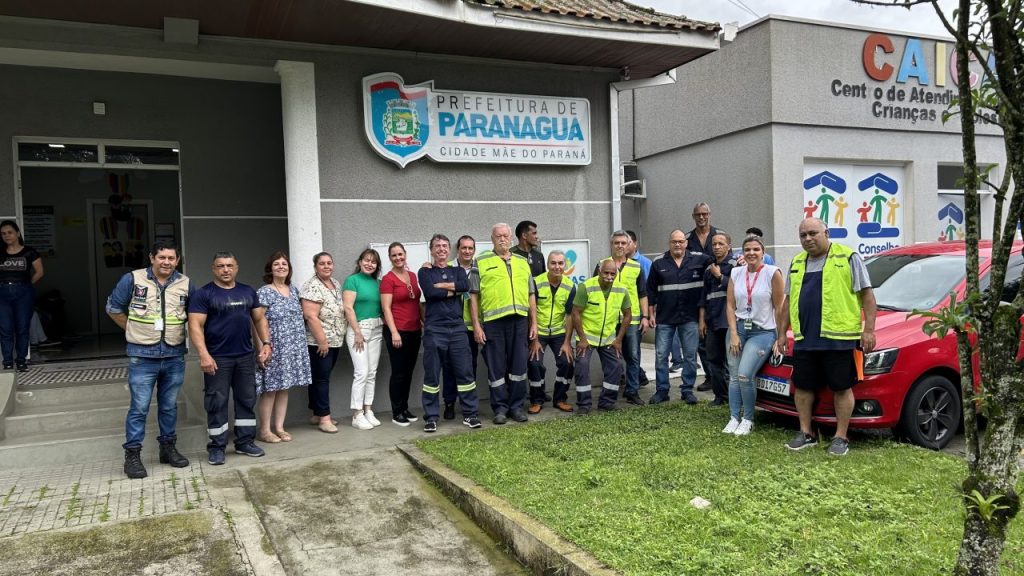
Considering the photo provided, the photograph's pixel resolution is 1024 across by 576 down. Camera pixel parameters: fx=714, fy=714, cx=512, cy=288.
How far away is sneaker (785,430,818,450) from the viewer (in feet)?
19.1

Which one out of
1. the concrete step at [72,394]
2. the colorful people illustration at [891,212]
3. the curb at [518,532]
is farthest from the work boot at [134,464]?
the colorful people illustration at [891,212]

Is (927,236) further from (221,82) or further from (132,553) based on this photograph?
(132,553)

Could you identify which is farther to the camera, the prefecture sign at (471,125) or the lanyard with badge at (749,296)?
the prefecture sign at (471,125)

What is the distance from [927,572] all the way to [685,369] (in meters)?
4.64

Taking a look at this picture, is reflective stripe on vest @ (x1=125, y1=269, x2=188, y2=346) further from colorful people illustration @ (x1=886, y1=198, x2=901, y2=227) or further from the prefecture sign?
colorful people illustration @ (x1=886, y1=198, x2=901, y2=227)

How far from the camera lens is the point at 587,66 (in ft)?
28.9

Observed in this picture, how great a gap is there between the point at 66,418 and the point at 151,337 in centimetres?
154

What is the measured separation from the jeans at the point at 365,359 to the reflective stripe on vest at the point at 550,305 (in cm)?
170

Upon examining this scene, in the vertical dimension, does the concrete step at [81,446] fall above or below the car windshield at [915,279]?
below

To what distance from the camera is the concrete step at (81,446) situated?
604cm

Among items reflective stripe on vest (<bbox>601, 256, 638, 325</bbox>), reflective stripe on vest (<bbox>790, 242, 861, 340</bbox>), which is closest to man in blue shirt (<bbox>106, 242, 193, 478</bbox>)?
reflective stripe on vest (<bbox>601, 256, 638, 325</bbox>)

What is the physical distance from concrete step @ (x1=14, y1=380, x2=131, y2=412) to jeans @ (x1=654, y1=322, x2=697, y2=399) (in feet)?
18.1

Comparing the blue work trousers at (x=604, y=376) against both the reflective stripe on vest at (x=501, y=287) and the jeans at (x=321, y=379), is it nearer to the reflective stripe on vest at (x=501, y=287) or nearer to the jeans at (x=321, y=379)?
the reflective stripe on vest at (x=501, y=287)

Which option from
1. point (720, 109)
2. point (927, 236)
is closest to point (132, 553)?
point (720, 109)
